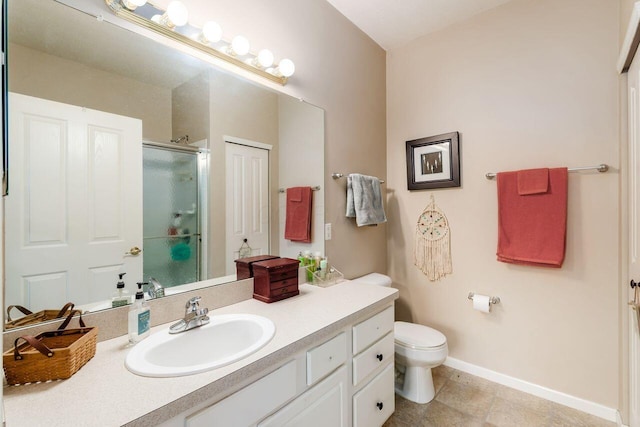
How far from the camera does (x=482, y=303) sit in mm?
2039

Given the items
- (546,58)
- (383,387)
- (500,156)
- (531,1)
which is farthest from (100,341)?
(531,1)

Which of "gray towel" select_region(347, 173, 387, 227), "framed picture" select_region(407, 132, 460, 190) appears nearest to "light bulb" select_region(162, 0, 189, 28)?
"gray towel" select_region(347, 173, 387, 227)

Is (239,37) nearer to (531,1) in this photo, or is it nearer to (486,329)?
(531,1)

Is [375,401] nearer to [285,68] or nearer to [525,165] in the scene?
[525,165]

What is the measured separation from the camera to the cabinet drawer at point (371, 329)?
4.50 feet

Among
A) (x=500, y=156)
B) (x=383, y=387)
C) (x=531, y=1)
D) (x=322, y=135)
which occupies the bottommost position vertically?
(x=383, y=387)

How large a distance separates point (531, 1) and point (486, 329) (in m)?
2.22

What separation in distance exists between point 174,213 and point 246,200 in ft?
1.25

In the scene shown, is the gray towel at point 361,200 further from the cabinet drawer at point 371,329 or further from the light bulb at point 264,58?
the light bulb at point 264,58

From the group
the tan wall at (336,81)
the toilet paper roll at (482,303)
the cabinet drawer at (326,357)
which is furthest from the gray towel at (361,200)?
the cabinet drawer at (326,357)

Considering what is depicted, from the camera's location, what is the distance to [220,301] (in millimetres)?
1405

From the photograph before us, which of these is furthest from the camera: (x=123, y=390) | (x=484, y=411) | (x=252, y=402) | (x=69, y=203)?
(x=484, y=411)

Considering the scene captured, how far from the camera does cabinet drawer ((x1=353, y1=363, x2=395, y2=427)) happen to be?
1.39 meters

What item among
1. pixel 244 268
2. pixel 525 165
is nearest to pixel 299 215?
pixel 244 268
